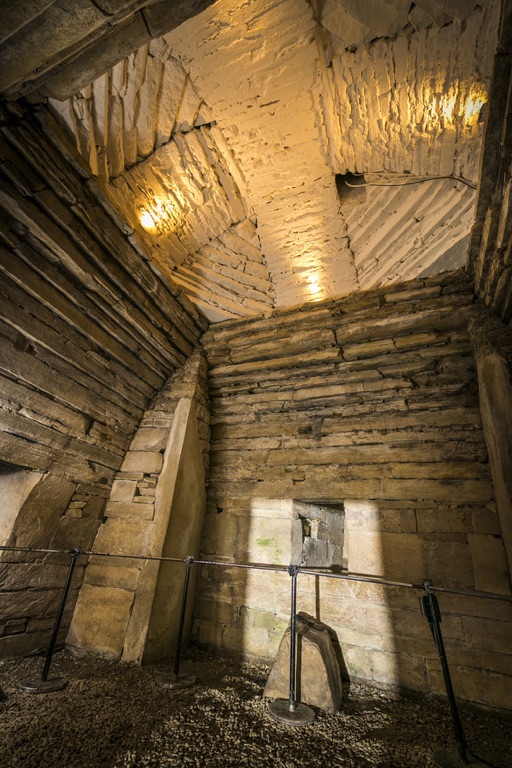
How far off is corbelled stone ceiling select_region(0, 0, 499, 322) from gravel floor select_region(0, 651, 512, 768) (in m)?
4.02

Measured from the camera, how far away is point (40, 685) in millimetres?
2660

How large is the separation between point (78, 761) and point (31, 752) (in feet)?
0.98

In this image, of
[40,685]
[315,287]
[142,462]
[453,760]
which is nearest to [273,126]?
[315,287]

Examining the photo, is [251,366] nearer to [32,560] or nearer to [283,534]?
[283,534]

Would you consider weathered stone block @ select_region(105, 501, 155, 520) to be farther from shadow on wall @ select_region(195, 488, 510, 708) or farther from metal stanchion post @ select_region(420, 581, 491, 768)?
metal stanchion post @ select_region(420, 581, 491, 768)

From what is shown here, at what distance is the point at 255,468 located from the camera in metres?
4.54

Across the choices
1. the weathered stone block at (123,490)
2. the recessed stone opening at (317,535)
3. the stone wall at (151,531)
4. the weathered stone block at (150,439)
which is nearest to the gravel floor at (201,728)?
the stone wall at (151,531)

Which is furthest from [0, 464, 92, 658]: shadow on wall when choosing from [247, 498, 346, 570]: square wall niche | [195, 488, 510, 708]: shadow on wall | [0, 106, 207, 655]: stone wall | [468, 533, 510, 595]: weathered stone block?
[468, 533, 510, 595]: weathered stone block

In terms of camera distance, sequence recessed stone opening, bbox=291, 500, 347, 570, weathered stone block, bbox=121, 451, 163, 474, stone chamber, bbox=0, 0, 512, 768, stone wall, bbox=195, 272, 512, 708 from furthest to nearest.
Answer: weathered stone block, bbox=121, 451, 163, 474, recessed stone opening, bbox=291, 500, 347, 570, stone wall, bbox=195, 272, 512, 708, stone chamber, bbox=0, 0, 512, 768

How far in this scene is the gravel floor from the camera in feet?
6.59

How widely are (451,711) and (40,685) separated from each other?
310 cm

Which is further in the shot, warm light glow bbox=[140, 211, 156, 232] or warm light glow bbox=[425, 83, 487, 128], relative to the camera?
warm light glow bbox=[140, 211, 156, 232]

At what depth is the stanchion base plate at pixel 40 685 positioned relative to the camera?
2.60m

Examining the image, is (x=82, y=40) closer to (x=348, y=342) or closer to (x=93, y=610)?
(x=348, y=342)
